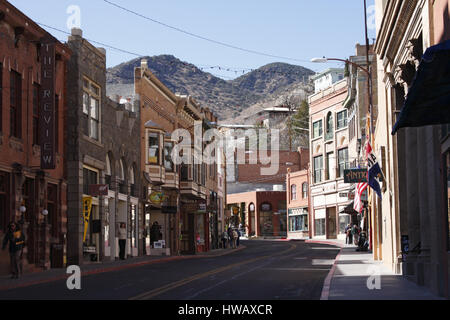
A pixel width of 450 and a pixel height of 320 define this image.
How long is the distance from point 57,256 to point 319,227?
57.3 m

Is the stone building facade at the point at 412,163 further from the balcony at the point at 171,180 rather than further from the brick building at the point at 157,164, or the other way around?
the balcony at the point at 171,180

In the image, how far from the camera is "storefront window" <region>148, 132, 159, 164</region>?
46219mm

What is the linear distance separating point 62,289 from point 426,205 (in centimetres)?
912

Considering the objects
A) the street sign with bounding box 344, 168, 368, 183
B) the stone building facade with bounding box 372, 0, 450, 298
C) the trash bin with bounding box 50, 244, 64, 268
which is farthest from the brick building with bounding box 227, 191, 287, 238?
the stone building facade with bounding box 372, 0, 450, 298

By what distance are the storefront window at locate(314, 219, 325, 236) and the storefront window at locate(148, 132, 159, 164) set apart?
41.8 m

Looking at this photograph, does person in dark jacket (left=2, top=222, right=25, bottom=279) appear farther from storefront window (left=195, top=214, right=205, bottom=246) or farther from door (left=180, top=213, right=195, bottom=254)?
storefront window (left=195, top=214, right=205, bottom=246)

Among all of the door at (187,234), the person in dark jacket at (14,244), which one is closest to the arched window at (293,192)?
the door at (187,234)

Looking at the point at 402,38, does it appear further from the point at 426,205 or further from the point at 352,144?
the point at 352,144

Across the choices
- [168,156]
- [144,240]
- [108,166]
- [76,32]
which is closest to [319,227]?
[168,156]

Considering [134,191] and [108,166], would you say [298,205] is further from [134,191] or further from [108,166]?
[108,166]

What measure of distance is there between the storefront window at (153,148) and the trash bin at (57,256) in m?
15.1

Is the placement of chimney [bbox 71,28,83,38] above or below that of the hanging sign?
above

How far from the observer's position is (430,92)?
1270 cm

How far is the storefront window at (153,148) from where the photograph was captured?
46219 millimetres
